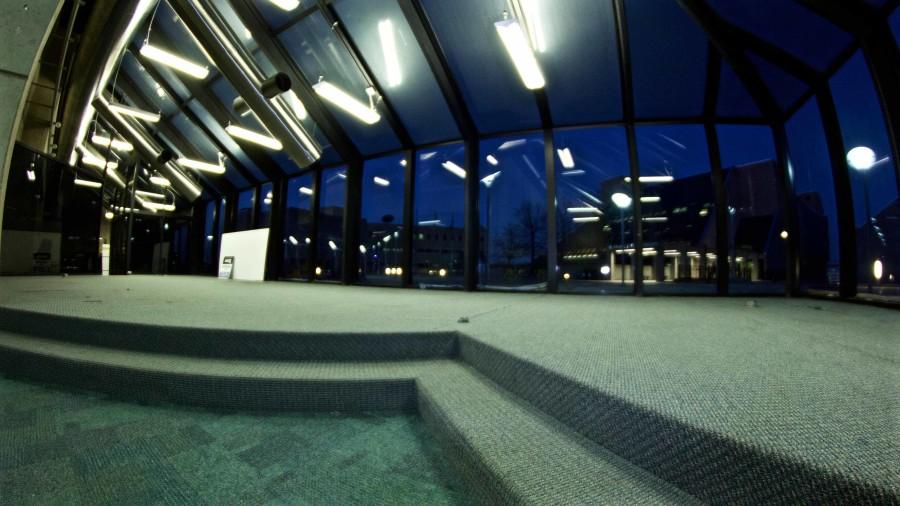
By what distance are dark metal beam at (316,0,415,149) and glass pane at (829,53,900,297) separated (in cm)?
552

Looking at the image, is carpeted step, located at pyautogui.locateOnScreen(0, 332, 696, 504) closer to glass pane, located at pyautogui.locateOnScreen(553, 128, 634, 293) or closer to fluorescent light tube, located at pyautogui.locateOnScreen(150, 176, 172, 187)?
glass pane, located at pyautogui.locateOnScreen(553, 128, 634, 293)

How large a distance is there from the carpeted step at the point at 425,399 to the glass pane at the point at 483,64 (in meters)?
4.18

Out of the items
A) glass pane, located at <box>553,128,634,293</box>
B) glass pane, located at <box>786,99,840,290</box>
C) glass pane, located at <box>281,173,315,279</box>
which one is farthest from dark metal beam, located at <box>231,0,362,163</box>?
glass pane, located at <box>786,99,840,290</box>

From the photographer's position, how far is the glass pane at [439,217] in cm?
560

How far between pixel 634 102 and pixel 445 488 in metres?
5.24

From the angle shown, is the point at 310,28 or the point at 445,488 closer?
the point at 445,488

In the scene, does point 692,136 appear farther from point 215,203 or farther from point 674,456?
point 215,203

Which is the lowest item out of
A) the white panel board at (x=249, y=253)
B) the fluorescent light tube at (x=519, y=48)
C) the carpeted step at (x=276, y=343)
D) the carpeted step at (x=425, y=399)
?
the carpeted step at (x=425, y=399)

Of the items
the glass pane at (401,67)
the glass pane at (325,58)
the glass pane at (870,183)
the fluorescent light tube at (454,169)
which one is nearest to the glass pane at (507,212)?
the fluorescent light tube at (454,169)

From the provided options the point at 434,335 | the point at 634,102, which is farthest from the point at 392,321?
the point at 634,102

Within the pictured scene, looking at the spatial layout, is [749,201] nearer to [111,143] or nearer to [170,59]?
[170,59]

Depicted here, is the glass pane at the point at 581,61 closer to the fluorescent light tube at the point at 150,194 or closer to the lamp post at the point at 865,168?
the lamp post at the point at 865,168

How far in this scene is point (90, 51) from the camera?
489 cm

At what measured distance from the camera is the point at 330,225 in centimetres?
712
